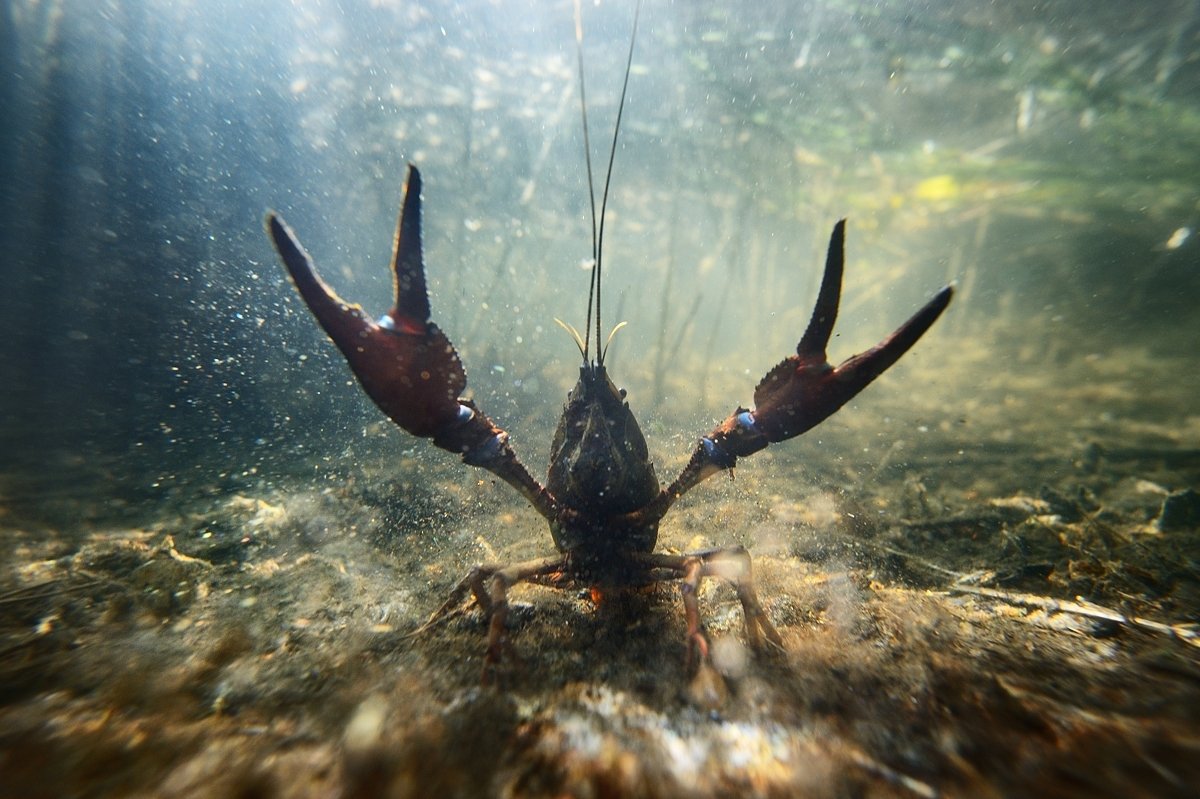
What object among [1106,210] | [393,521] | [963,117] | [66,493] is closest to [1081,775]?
[393,521]

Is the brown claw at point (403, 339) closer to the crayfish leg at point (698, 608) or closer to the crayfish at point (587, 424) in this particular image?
the crayfish at point (587, 424)

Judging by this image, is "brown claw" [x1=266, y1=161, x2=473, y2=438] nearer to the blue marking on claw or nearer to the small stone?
the blue marking on claw

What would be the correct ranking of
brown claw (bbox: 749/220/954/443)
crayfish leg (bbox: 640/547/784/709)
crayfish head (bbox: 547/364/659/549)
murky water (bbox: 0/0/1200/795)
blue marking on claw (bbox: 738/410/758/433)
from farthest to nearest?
blue marking on claw (bbox: 738/410/758/433) < crayfish head (bbox: 547/364/659/549) < brown claw (bbox: 749/220/954/443) < crayfish leg (bbox: 640/547/784/709) < murky water (bbox: 0/0/1200/795)

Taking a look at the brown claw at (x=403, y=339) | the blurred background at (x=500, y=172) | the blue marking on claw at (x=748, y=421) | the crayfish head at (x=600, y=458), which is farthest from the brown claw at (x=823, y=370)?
the blurred background at (x=500, y=172)

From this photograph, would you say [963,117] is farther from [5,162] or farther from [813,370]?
[5,162]

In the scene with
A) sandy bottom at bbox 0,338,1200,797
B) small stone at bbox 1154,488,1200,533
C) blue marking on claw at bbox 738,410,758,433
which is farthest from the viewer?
small stone at bbox 1154,488,1200,533

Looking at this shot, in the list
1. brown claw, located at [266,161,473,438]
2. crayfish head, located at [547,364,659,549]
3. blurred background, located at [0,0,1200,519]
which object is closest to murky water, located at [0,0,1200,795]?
blurred background, located at [0,0,1200,519]

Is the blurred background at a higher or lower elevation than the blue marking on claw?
higher
